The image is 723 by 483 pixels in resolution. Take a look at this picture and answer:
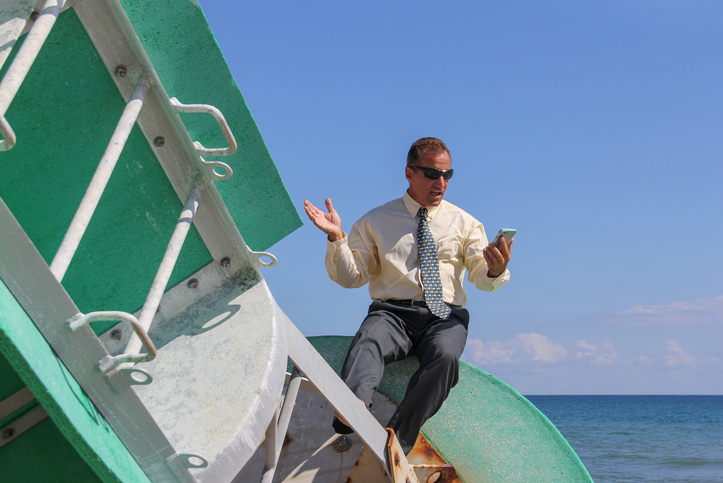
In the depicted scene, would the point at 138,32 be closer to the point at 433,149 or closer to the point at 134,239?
the point at 134,239

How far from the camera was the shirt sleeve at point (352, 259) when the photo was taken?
9.75 ft

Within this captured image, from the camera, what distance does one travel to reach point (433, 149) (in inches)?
133

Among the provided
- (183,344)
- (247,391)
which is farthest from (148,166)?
(247,391)

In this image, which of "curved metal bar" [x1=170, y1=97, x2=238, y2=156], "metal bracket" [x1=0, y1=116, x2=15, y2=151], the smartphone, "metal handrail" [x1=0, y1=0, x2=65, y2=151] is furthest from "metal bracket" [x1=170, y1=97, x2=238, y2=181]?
the smartphone

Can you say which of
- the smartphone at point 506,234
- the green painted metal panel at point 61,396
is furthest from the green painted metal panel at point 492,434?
the green painted metal panel at point 61,396

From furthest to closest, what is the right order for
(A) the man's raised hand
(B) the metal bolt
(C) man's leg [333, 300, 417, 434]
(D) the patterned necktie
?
(D) the patterned necktie, (B) the metal bolt, (A) the man's raised hand, (C) man's leg [333, 300, 417, 434]

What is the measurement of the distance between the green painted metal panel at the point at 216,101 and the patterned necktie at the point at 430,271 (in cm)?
116

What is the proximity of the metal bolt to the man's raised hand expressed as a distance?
922mm

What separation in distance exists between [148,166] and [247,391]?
70cm

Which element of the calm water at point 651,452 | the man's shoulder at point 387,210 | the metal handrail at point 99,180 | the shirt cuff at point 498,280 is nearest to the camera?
the metal handrail at point 99,180

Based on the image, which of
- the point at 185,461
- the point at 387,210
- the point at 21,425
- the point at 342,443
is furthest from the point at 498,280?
the point at 21,425

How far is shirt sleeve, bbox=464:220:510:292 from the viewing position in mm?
3178

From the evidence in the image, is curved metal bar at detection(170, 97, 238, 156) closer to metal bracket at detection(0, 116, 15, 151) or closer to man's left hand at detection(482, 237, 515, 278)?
metal bracket at detection(0, 116, 15, 151)

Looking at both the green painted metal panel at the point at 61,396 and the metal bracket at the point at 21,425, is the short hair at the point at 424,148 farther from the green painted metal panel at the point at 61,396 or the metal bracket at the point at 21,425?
the green painted metal panel at the point at 61,396
